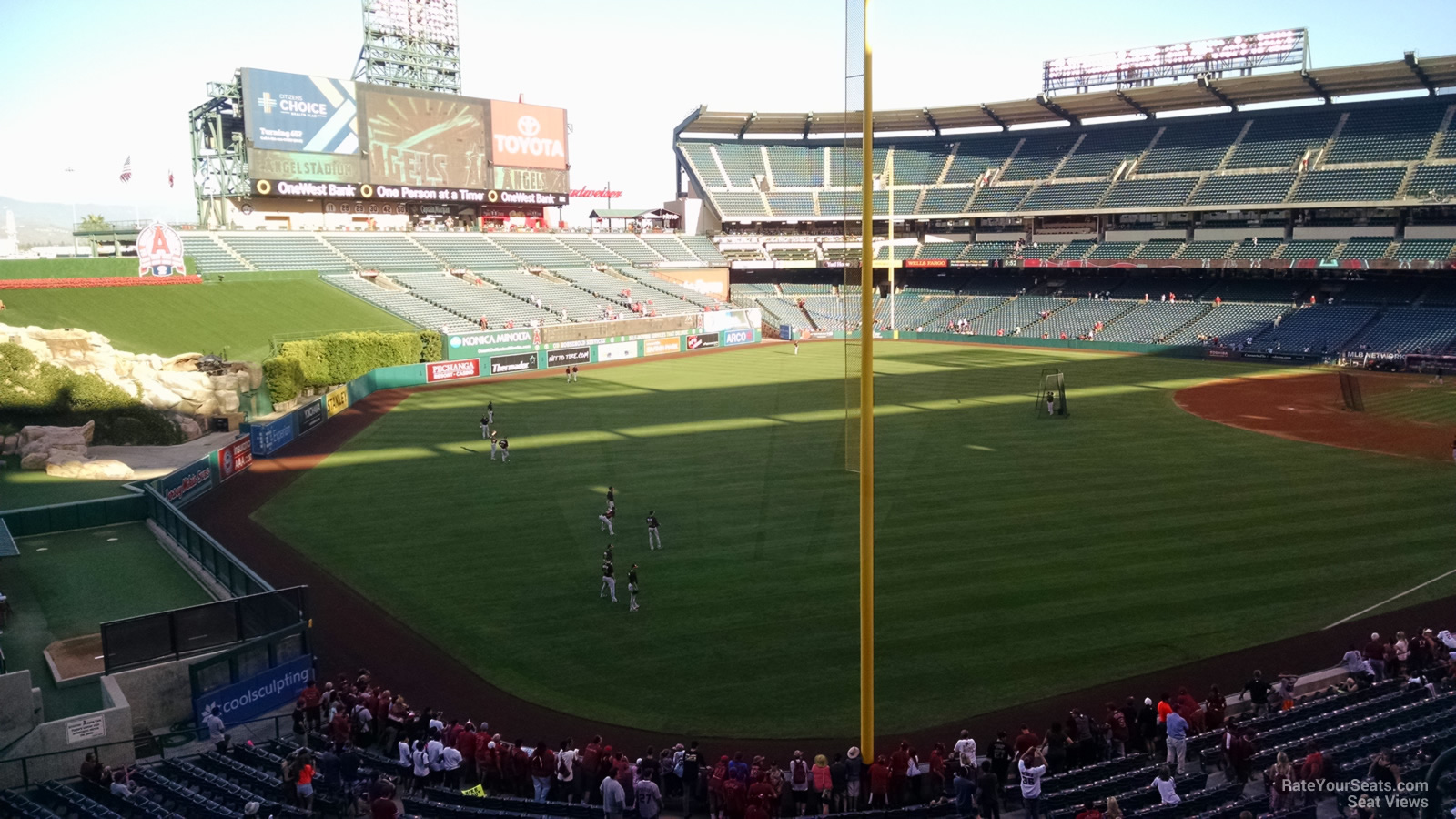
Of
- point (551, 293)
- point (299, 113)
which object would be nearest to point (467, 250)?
point (551, 293)

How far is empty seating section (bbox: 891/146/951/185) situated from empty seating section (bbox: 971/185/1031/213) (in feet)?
18.2

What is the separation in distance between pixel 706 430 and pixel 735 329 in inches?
1432

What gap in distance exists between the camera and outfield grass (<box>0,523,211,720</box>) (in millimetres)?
15930

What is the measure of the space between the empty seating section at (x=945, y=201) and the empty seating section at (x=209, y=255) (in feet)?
173

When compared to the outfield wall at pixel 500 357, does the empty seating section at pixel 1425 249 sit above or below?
above

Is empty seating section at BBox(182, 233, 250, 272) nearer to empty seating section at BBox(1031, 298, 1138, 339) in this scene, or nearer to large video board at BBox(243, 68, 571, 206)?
large video board at BBox(243, 68, 571, 206)

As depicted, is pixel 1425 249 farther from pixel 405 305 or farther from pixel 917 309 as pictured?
pixel 405 305

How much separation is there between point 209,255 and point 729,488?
145ft

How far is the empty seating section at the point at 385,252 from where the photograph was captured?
212ft

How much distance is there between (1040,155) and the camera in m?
80.1

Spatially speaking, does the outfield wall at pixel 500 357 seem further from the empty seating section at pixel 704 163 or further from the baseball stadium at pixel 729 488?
the empty seating section at pixel 704 163

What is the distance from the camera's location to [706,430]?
120 ft

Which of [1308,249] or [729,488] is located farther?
[1308,249]

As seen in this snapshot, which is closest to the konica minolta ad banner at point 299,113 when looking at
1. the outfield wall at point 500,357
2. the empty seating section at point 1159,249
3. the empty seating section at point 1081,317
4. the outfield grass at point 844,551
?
the outfield wall at point 500,357
